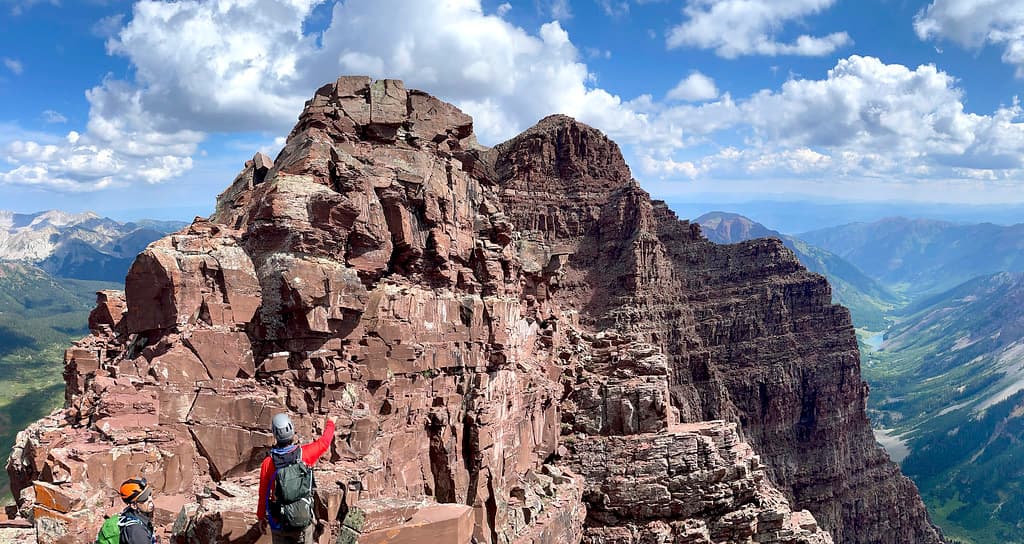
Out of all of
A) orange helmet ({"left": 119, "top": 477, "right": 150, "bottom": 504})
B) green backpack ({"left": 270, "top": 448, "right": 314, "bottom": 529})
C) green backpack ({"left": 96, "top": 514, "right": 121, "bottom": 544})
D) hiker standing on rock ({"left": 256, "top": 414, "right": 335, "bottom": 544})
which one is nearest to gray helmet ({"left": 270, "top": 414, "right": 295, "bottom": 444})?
hiker standing on rock ({"left": 256, "top": 414, "right": 335, "bottom": 544})

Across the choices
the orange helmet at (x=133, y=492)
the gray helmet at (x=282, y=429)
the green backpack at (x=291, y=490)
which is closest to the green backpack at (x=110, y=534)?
the orange helmet at (x=133, y=492)

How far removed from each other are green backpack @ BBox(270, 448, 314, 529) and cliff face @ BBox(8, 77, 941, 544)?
3182 mm

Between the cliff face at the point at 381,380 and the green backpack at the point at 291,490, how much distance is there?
3.18 m

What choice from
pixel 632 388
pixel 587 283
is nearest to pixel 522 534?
pixel 632 388

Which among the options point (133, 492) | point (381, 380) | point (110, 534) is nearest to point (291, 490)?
point (133, 492)

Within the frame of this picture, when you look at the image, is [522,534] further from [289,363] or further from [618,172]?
[618,172]

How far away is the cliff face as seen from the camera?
71.2ft

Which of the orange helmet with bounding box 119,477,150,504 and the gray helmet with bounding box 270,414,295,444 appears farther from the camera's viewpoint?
the orange helmet with bounding box 119,477,150,504

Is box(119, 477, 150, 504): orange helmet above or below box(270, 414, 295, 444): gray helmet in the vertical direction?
below

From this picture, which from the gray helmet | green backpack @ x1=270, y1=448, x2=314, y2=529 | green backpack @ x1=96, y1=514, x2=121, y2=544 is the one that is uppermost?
the gray helmet

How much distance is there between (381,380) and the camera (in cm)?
2766

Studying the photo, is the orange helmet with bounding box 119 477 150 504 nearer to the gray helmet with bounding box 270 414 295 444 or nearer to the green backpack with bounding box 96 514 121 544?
the green backpack with bounding box 96 514 121 544

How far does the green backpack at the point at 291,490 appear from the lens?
15898 mm

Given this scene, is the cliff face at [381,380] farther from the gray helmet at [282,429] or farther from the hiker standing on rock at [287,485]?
the gray helmet at [282,429]
